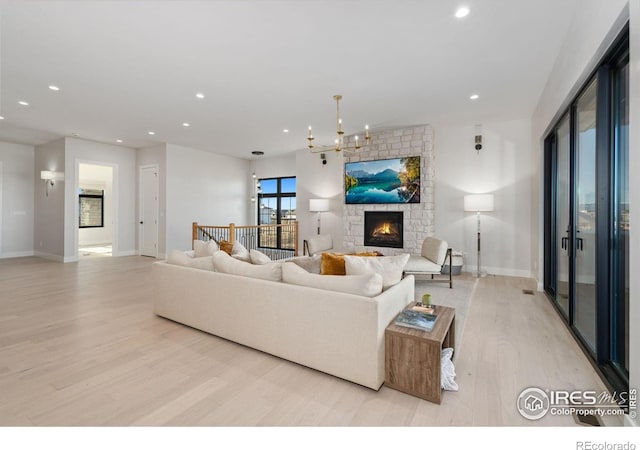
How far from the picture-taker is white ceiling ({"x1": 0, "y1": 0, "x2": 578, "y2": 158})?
261 centimetres

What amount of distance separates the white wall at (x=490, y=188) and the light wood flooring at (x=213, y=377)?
223cm

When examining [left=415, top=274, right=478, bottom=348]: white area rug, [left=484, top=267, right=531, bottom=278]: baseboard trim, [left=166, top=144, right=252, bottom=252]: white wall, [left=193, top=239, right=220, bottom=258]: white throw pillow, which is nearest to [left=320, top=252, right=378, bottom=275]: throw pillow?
[left=415, top=274, right=478, bottom=348]: white area rug

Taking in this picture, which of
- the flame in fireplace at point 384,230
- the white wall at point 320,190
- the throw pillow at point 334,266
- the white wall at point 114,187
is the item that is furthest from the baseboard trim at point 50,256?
the throw pillow at point 334,266

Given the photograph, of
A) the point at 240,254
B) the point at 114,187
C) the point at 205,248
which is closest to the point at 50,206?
the point at 114,187

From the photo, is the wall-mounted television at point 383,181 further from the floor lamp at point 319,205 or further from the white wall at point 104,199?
the white wall at point 104,199

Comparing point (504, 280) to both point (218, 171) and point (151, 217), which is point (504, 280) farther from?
point (151, 217)

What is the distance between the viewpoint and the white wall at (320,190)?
7.58 m

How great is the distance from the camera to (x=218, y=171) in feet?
28.9

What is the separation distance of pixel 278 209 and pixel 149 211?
351 centimetres

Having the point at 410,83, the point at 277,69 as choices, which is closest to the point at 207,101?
the point at 277,69

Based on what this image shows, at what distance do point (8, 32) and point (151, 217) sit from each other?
17.8 feet

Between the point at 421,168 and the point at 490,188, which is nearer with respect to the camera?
the point at 490,188

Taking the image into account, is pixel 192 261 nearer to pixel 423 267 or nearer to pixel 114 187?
pixel 423 267

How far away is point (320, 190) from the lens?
788 centimetres
